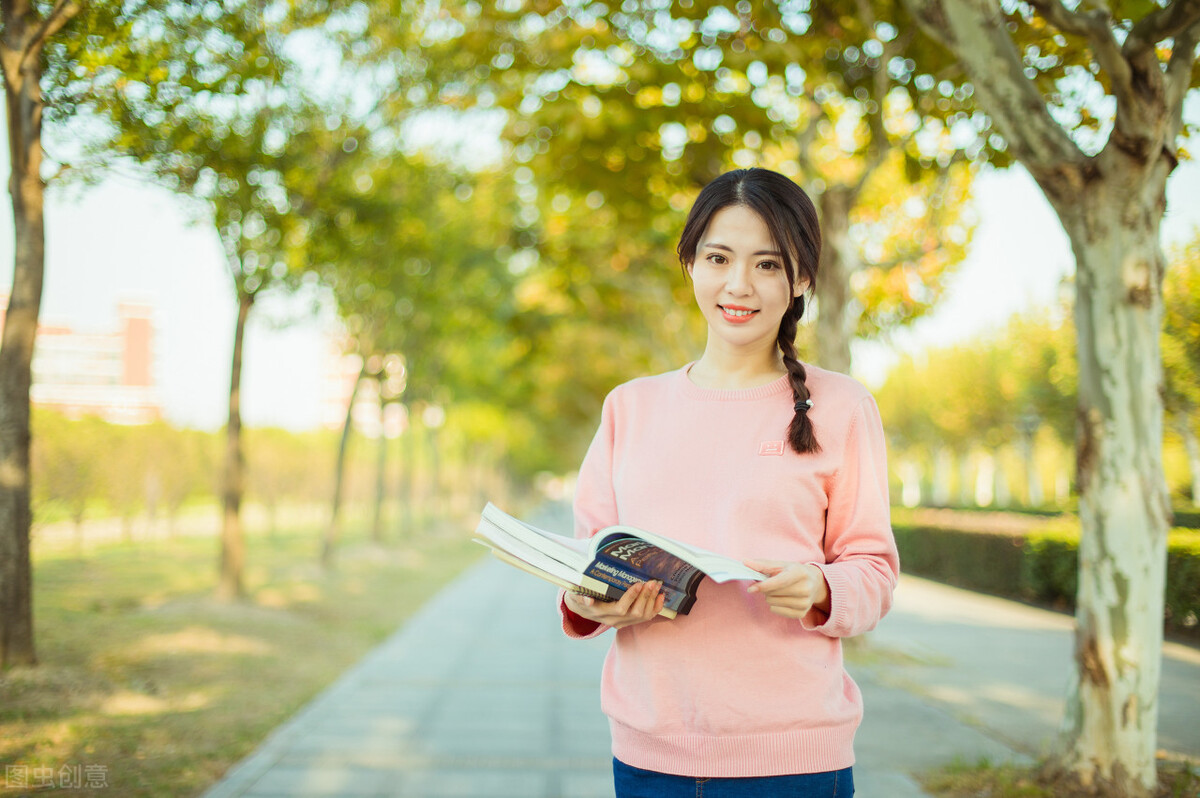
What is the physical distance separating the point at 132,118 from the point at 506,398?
19.6 meters

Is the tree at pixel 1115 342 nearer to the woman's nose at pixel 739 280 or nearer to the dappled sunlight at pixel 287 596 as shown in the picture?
the woman's nose at pixel 739 280

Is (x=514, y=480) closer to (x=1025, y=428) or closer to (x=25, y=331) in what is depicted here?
(x=1025, y=428)

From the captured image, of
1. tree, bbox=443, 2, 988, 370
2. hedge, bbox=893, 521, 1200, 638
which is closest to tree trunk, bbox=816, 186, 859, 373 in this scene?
tree, bbox=443, 2, 988, 370

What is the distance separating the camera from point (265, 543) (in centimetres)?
2370

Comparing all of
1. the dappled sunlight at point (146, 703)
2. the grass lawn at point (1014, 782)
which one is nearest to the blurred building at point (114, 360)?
the dappled sunlight at point (146, 703)

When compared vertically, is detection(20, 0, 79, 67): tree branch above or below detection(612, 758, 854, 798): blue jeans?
above

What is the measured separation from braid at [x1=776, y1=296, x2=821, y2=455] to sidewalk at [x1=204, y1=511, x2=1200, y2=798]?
361 centimetres

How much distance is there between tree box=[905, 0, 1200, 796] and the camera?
4.39m

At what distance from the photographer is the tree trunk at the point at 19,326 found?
616 centimetres

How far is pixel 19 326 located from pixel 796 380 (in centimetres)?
616

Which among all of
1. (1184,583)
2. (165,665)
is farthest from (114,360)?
(1184,583)

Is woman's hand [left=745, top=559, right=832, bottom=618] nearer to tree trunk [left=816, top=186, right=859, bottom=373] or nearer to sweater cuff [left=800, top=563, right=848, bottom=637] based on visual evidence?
sweater cuff [left=800, top=563, right=848, bottom=637]

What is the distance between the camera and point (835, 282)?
9094mm

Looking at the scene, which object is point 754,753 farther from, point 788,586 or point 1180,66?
point 1180,66
